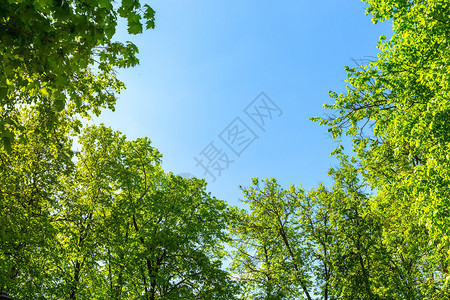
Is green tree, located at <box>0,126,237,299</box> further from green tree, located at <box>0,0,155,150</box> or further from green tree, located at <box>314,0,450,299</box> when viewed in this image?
green tree, located at <box>314,0,450,299</box>

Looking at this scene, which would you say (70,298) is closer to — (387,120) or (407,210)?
(387,120)

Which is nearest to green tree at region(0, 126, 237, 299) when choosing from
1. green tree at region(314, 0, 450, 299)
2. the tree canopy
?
the tree canopy

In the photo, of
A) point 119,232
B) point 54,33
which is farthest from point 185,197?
point 54,33

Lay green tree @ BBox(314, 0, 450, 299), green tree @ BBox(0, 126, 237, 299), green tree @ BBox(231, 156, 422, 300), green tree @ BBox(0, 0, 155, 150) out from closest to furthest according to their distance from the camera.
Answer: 1. green tree @ BBox(0, 0, 155, 150)
2. green tree @ BBox(314, 0, 450, 299)
3. green tree @ BBox(0, 126, 237, 299)
4. green tree @ BBox(231, 156, 422, 300)

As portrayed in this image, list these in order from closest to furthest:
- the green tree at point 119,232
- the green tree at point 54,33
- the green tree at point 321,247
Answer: the green tree at point 54,33 < the green tree at point 119,232 < the green tree at point 321,247

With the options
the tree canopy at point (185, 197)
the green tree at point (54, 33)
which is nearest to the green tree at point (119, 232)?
the tree canopy at point (185, 197)

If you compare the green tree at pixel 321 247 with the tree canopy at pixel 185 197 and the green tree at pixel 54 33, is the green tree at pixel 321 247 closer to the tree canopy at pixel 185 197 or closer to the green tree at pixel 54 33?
the tree canopy at pixel 185 197

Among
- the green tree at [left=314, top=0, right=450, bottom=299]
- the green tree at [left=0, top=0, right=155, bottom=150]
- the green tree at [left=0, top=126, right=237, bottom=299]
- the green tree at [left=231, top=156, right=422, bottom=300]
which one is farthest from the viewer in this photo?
the green tree at [left=231, top=156, right=422, bottom=300]

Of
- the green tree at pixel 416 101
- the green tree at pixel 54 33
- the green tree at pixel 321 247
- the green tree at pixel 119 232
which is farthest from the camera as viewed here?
the green tree at pixel 321 247

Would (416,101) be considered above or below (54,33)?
above

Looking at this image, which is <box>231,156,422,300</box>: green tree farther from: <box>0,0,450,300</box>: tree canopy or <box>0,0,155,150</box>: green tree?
<box>0,0,155,150</box>: green tree

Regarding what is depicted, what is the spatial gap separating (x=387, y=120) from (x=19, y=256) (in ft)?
42.6

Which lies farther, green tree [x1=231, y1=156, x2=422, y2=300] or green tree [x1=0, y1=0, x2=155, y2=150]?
green tree [x1=231, y1=156, x2=422, y2=300]

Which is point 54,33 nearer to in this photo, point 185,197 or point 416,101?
point 416,101
